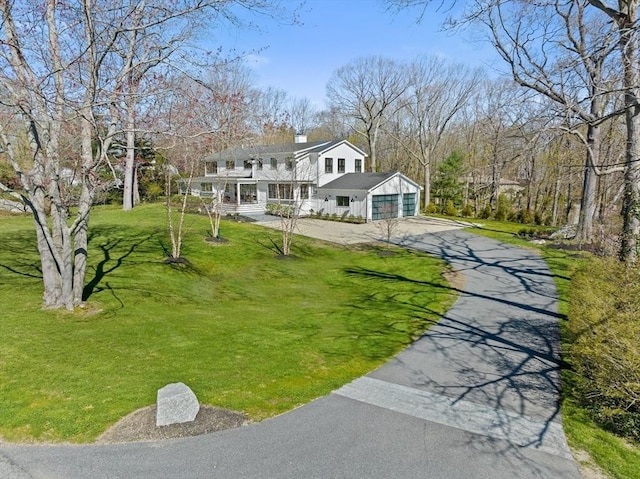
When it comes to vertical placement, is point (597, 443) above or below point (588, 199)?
below

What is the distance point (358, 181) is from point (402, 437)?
26605mm

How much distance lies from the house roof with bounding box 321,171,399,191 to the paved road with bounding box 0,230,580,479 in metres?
21.9

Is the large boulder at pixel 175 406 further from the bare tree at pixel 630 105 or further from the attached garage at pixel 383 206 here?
the attached garage at pixel 383 206

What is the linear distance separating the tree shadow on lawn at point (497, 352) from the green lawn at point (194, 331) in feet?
1.56

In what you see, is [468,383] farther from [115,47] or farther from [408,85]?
[408,85]

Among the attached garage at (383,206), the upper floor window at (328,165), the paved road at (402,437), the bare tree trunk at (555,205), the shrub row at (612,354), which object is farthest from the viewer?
the upper floor window at (328,165)

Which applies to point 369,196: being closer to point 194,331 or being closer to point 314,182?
point 314,182

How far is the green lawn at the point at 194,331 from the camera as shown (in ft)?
17.9

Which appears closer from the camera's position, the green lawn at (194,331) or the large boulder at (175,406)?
the large boulder at (175,406)

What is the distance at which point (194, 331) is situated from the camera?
8.31 metres

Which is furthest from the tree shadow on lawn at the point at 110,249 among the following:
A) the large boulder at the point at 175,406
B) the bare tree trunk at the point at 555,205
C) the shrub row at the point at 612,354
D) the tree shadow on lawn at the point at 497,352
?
the bare tree trunk at the point at 555,205

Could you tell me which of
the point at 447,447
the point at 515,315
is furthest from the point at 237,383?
the point at 515,315

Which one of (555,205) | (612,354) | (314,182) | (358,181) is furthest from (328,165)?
(612,354)

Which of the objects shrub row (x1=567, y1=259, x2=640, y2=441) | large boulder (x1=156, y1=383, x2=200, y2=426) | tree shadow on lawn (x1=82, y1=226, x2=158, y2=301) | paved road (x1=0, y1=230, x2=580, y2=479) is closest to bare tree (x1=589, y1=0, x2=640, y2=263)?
shrub row (x1=567, y1=259, x2=640, y2=441)
